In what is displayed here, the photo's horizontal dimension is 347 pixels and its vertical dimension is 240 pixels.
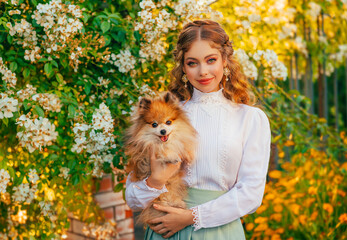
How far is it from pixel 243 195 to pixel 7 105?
4.49ft

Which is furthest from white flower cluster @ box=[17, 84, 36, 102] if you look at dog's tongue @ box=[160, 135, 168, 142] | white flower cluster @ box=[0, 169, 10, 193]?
dog's tongue @ box=[160, 135, 168, 142]

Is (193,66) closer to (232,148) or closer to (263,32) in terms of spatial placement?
(232,148)

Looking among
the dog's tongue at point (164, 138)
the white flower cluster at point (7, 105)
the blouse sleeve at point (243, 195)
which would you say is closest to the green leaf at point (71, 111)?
the white flower cluster at point (7, 105)

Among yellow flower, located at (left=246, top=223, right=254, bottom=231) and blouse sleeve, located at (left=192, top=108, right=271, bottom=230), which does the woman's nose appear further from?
yellow flower, located at (left=246, top=223, right=254, bottom=231)

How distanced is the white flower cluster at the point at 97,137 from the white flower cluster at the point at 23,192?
38 centimetres

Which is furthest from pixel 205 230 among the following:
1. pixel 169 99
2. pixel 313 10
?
pixel 313 10

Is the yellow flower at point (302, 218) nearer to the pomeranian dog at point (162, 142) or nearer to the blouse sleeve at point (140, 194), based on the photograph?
the pomeranian dog at point (162, 142)

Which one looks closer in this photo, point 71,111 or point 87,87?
point 71,111

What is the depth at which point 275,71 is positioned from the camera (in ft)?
9.16

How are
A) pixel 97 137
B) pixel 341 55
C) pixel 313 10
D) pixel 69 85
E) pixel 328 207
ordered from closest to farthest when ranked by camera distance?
1. pixel 97 137
2. pixel 69 85
3. pixel 328 207
4. pixel 313 10
5. pixel 341 55

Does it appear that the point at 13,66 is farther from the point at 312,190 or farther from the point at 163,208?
the point at 312,190

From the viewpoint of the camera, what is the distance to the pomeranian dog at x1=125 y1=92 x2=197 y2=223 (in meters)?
1.85

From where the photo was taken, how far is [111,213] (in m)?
3.37

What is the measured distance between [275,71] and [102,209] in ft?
6.38
